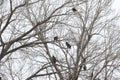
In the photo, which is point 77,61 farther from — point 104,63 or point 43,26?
point 43,26

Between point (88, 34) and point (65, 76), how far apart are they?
2.50m

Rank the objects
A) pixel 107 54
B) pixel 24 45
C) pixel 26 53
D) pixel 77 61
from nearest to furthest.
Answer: pixel 24 45
pixel 26 53
pixel 77 61
pixel 107 54

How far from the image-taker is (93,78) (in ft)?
39.4

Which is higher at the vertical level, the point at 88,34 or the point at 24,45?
the point at 88,34

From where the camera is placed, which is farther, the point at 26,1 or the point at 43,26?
the point at 43,26

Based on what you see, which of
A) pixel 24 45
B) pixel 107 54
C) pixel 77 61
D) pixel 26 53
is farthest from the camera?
pixel 107 54

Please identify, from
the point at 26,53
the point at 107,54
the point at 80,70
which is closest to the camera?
the point at 26,53

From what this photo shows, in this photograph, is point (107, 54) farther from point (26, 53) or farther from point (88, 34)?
point (26, 53)

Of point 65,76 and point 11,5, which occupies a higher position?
point 11,5

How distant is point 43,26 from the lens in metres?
9.31

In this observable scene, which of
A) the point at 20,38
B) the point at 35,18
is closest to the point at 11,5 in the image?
the point at 20,38

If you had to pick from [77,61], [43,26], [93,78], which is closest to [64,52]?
[77,61]

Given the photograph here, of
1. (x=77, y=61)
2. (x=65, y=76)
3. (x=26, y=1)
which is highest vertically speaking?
(x=26, y=1)

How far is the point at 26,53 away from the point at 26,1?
70.7 inches
